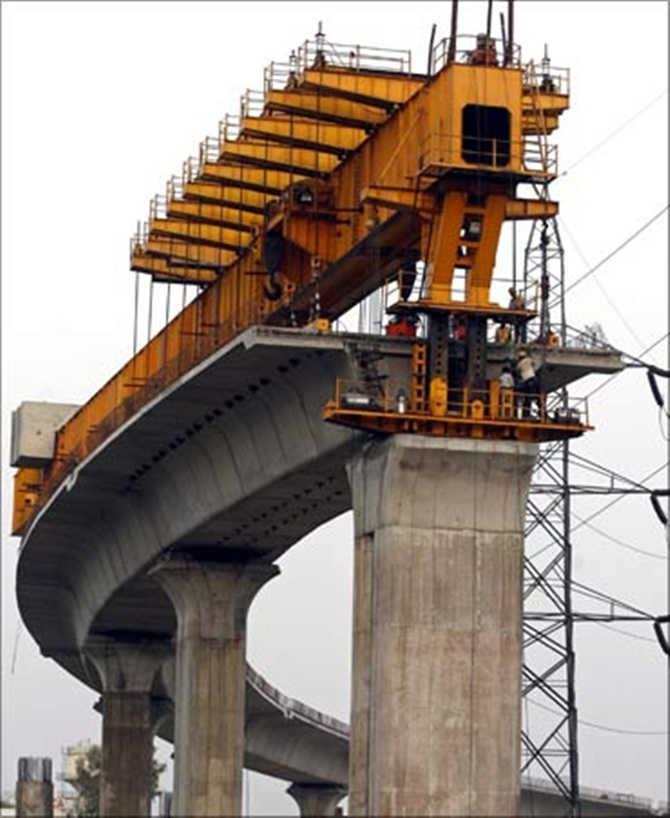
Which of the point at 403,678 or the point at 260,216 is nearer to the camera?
the point at 403,678

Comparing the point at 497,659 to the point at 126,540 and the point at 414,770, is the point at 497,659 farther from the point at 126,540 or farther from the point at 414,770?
the point at 126,540

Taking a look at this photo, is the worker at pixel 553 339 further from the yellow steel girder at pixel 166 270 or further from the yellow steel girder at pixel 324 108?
the yellow steel girder at pixel 166 270

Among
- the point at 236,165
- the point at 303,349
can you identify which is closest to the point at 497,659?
the point at 303,349

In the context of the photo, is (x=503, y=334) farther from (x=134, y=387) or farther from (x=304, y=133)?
(x=134, y=387)

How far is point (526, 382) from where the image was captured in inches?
2274

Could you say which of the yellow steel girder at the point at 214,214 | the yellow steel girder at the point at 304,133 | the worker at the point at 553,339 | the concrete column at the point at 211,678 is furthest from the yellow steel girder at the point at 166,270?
the worker at the point at 553,339

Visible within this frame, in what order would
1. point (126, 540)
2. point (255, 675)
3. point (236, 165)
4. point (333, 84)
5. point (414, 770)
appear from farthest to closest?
point (255, 675)
point (126, 540)
point (236, 165)
point (333, 84)
point (414, 770)

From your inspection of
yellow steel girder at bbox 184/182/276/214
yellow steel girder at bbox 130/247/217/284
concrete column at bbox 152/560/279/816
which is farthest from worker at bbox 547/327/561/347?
concrete column at bbox 152/560/279/816

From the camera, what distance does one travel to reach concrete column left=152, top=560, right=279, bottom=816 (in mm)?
80500

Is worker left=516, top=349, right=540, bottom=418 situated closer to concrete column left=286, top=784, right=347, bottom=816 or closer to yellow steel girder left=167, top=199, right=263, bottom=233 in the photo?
yellow steel girder left=167, top=199, right=263, bottom=233

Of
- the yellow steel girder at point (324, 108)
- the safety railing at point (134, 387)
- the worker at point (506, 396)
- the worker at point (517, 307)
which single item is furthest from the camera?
the safety railing at point (134, 387)

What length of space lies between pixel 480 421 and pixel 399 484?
225 centimetres

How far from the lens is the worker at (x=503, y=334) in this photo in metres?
58.7

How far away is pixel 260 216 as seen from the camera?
72.3 m
